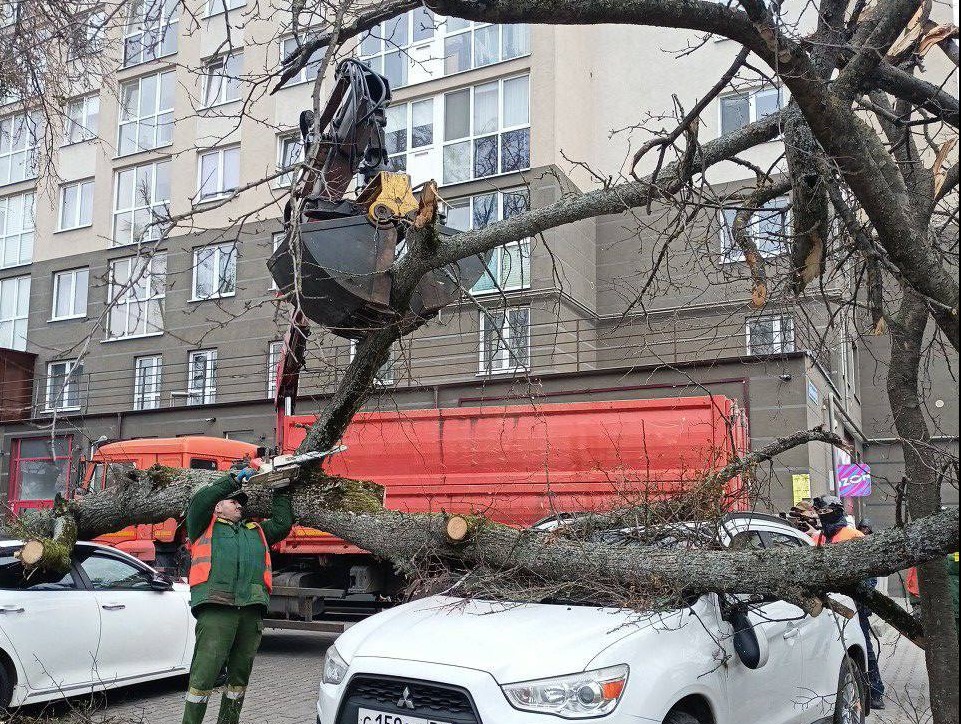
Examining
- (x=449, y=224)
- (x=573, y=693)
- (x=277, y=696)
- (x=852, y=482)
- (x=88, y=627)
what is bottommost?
(x=277, y=696)

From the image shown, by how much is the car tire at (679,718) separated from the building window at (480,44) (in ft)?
66.0

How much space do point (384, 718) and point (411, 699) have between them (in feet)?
0.56

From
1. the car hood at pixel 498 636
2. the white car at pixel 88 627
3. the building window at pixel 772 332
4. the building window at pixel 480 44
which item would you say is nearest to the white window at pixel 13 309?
the building window at pixel 480 44

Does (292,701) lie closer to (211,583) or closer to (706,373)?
(211,583)

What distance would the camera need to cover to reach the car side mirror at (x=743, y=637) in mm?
4695

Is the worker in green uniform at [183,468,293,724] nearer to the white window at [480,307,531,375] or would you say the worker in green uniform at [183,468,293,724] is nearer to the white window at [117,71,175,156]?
the white window at [480,307,531,375]

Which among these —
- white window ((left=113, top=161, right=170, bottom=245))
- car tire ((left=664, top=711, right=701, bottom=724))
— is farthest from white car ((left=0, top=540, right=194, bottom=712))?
white window ((left=113, top=161, right=170, bottom=245))

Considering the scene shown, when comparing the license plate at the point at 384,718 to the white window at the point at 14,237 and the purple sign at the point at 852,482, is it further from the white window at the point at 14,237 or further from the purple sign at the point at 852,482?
the white window at the point at 14,237

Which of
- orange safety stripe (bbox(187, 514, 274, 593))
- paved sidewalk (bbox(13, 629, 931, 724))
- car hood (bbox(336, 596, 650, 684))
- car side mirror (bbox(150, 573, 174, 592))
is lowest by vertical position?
paved sidewalk (bbox(13, 629, 931, 724))

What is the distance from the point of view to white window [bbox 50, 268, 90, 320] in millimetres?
28609

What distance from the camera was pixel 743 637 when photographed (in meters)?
4.74

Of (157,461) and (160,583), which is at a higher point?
(157,461)

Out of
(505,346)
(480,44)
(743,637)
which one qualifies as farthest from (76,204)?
(743,637)

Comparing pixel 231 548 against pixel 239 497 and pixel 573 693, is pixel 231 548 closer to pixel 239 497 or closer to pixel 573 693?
pixel 239 497
